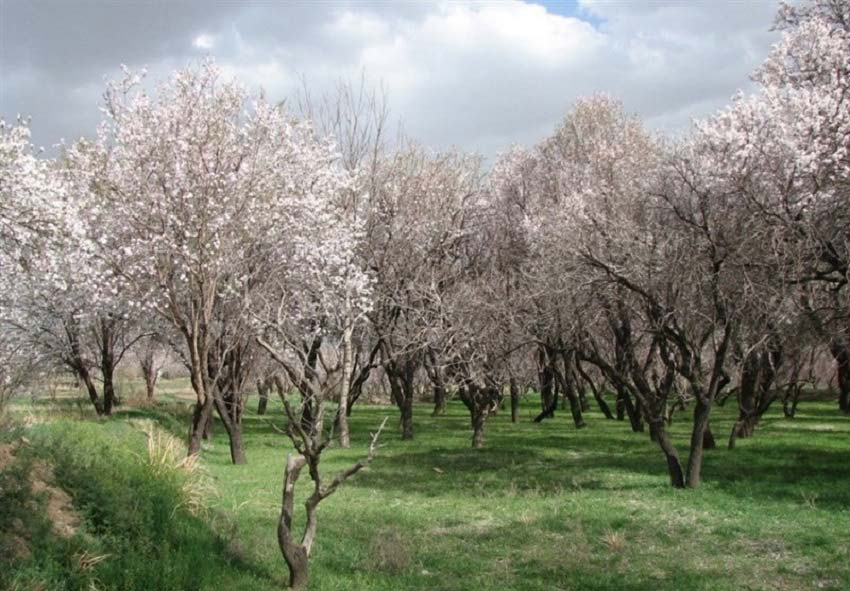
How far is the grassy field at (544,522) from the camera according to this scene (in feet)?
31.6

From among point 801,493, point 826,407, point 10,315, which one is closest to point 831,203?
point 801,493

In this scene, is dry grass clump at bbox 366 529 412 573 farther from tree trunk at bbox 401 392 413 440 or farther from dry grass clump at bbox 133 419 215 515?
tree trunk at bbox 401 392 413 440

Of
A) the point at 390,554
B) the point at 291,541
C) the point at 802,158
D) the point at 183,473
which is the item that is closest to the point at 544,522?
the point at 390,554

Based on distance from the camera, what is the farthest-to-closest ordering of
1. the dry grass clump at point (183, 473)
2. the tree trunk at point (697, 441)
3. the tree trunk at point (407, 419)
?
the tree trunk at point (407, 419) < the tree trunk at point (697, 441) < the dry grass clump at point (183, 473)

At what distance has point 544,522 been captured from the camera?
12898 mm

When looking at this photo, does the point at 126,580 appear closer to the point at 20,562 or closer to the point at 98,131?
the point at 20,562

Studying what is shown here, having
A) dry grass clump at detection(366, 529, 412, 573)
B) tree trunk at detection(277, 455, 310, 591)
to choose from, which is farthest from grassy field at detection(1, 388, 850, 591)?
tree trunk at detection(277, 455, 310, 591)

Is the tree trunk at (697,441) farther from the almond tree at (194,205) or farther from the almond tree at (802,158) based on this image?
the almond tree at (194,205)

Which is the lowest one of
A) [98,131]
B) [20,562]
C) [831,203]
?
[20,562]

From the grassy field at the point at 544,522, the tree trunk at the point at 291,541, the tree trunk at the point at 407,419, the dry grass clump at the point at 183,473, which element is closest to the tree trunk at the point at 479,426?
the grassy field at the point at 544,522

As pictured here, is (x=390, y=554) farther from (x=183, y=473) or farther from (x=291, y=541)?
(x=183, y=473)

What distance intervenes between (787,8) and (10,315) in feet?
78.9

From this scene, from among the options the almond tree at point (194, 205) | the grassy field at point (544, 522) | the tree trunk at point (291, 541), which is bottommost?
the grassy field at point (544, 522)

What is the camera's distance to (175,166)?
17.7m
